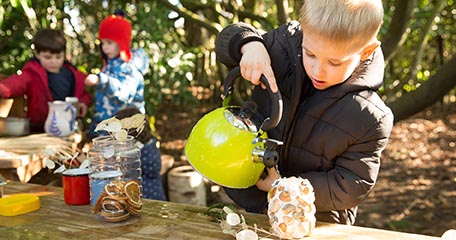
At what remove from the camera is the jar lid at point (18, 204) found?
65.9 inches

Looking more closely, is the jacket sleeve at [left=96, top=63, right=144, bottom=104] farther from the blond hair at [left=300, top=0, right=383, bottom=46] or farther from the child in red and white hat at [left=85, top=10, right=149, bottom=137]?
the blond hair at [left=300, top=0, right=383, bottom=46]

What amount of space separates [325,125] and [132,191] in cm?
59

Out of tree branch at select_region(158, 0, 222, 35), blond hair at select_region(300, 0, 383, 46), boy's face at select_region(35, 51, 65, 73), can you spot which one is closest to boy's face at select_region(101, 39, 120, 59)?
boy's face at select_region(35, 51, 65, 73)

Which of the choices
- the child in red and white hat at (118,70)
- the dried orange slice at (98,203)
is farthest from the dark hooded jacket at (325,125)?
the child in red and white hat at (118,70)

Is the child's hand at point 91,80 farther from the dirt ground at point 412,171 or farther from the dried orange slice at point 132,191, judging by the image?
the dirt ground at point 412,171

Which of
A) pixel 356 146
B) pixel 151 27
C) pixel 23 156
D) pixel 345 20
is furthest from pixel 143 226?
pixel 151 27

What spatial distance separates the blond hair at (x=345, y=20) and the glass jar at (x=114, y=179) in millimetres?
672

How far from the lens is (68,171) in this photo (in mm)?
1771

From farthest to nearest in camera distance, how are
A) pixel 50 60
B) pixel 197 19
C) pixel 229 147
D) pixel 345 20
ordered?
pixel 197 19
pixel 50 60
pixel 229 147
pixel 345 20

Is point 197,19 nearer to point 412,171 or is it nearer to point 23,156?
point 23,156

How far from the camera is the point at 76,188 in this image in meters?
1.74

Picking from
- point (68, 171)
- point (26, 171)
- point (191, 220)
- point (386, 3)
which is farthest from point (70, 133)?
point (386, 3)

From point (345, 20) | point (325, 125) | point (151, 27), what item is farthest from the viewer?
point (151, 27)

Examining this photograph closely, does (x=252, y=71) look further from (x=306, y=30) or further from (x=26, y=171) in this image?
(x=26, y=171)
